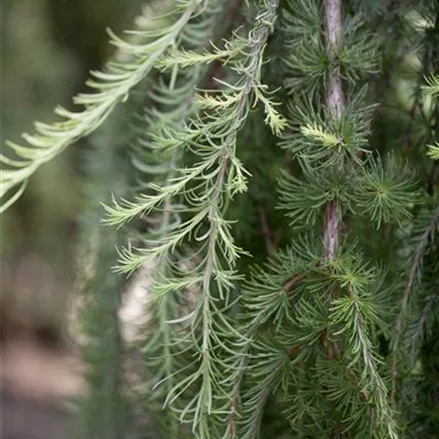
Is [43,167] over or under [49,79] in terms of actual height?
→ under

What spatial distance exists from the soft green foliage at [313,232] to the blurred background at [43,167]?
1439mm

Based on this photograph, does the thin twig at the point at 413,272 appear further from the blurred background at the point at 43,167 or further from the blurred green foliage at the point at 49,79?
the blurred green foliage at the point at 49,79

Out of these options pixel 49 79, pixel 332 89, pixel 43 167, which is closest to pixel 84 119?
pixel 332 89

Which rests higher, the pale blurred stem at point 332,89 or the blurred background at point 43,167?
the blurred background at point 43,167

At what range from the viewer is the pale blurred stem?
2.17 feet

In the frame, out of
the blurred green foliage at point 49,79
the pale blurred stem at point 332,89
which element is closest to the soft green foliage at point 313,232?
the pale blurred stem at point 332,89

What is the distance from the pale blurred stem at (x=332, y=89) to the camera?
0.66 metres

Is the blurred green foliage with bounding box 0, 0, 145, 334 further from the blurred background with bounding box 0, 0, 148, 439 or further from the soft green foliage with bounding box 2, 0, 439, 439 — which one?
the soft green foliage with bounding box 2, 0, 439, 439

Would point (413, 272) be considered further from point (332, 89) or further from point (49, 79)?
point (49, 79)

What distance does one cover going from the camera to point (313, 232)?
708 millimetres

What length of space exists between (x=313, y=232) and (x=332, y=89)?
12 cm

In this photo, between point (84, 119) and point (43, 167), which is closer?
point (84, 119)

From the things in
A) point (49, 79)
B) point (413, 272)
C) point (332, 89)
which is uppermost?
point (49, 79)

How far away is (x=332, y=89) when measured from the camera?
2.27 feet
